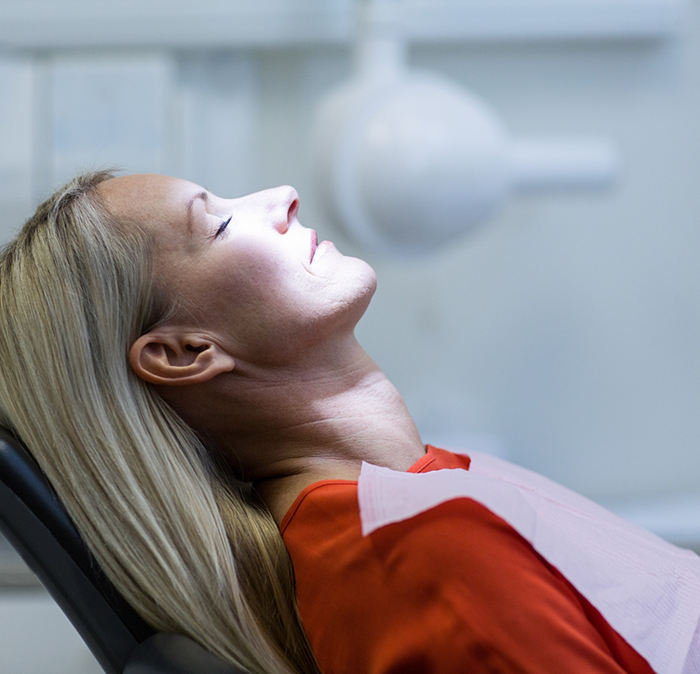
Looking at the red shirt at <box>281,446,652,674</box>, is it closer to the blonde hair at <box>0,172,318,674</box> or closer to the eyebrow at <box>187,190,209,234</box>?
the blonde hair at <box>0,172,318,674</box>

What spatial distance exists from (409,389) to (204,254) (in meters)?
0.91

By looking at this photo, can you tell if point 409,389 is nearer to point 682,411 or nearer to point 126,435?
point 682,411

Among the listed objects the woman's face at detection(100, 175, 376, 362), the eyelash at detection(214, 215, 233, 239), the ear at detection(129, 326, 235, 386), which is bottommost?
the ear at detection(129, 326, 235, 386)

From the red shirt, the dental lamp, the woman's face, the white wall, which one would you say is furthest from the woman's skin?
the white wall

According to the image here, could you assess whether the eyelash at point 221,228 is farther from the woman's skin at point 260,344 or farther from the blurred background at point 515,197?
the blurred background at point 515,197

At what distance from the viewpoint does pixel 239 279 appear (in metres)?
0.73

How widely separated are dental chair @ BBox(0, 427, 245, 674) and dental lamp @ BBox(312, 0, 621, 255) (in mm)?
749

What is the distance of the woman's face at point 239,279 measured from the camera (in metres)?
→ 0.73

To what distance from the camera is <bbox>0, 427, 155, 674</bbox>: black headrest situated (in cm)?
65

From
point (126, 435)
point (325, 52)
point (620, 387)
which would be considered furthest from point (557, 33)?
point (126, 435)

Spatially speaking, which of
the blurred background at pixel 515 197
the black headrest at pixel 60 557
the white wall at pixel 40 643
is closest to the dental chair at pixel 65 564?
the black headrest at pixel 60 557

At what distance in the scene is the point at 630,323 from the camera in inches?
62.2

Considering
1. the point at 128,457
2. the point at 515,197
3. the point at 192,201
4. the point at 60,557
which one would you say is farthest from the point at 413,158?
the point at 60,557

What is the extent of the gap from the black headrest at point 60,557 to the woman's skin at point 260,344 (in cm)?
14
